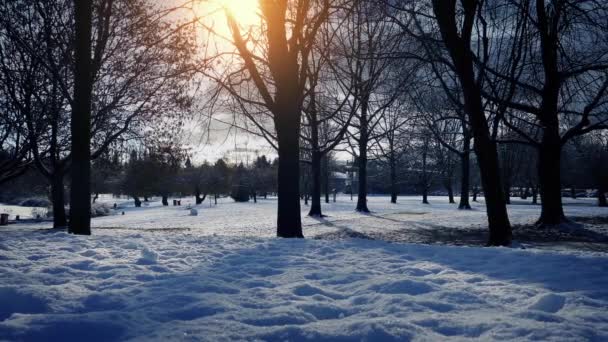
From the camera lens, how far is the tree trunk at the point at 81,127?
26.7ft

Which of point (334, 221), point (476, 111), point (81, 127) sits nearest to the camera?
point (476, 111)

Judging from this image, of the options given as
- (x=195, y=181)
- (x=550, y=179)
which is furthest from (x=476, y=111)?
(x=195, y=181)

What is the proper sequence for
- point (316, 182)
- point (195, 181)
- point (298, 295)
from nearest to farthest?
point (298, 295)
point (316, 182)
point (195, 181)

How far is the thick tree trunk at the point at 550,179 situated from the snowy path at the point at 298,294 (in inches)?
372

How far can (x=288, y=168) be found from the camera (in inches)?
340

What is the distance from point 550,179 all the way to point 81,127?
14.5 metres

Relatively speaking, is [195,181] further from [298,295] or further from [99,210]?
[298,295]

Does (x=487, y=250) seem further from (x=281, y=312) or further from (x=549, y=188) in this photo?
(x=549, y=188)

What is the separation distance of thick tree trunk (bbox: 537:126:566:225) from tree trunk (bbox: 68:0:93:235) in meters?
13.9

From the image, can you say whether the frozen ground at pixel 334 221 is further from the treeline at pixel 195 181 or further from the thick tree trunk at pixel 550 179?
the treeline at pixel 195 181

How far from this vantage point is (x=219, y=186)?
2467 inches

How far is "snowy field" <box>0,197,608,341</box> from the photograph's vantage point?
2445mm

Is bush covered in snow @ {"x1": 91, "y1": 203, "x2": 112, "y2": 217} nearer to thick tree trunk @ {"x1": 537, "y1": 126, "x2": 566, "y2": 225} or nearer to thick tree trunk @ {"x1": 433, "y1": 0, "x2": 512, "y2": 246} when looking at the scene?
thick tree trunk @ {"x1": 433, "y1": 0, "x2": 512, "y2": 246}

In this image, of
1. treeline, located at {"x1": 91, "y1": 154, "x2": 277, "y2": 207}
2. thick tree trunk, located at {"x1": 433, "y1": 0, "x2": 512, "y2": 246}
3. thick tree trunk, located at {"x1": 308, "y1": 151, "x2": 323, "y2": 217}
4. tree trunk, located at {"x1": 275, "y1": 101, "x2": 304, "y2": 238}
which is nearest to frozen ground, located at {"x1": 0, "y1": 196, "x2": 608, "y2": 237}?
thick tree trunk, located at {"x1": 308, "y1": 151, "x2": 323, "y2": 217}
